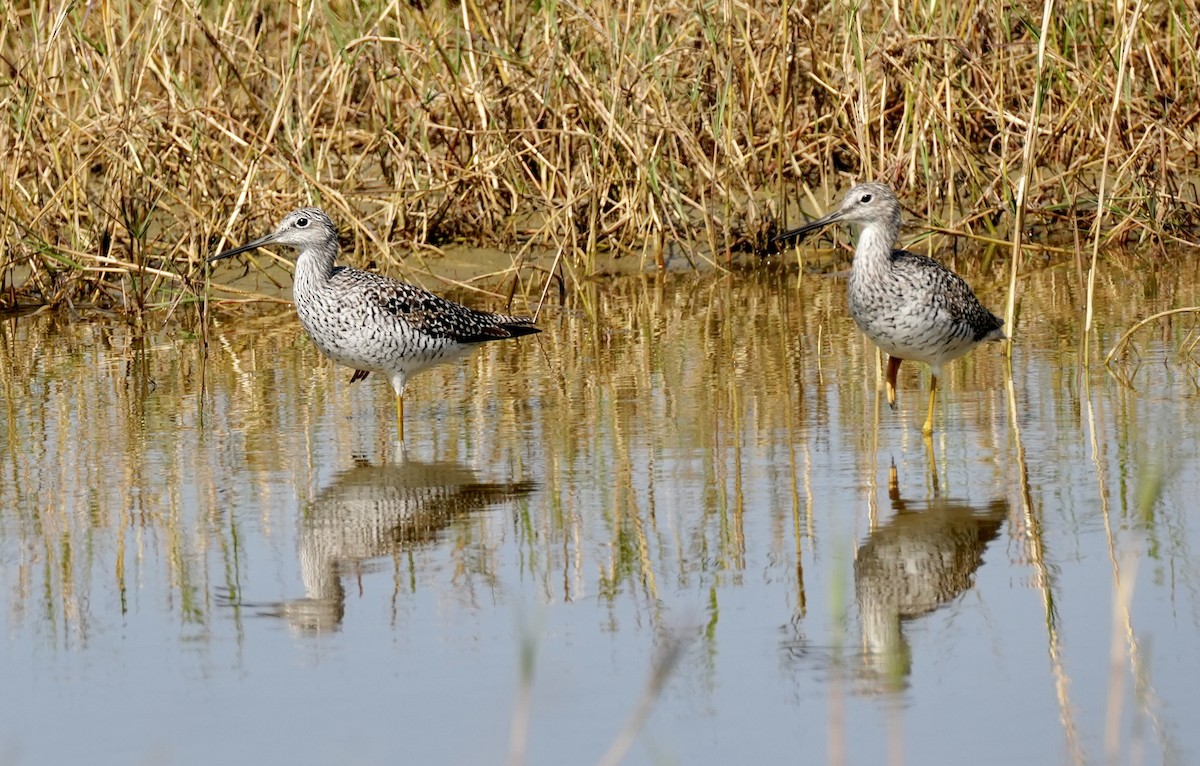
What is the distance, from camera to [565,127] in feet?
37.6

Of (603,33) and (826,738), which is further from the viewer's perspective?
(603,33)

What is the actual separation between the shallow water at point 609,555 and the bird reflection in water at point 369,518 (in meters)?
0.02

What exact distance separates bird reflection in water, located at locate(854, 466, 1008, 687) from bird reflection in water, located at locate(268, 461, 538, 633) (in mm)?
1505

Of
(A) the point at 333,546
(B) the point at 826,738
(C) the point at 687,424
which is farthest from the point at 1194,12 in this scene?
(B) the point at 826,738

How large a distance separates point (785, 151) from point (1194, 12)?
9.57ft

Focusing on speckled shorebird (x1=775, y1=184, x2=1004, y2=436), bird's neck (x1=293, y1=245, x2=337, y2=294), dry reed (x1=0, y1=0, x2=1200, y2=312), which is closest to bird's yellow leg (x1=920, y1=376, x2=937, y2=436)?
speckled shorebird (x1=775, y1=184, x2=1004, y2=436)

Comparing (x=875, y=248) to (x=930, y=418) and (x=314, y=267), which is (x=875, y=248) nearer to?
(x=930, y=418)

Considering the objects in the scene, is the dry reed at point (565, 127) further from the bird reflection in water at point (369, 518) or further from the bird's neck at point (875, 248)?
the bird reflection in water at point (369, 518)

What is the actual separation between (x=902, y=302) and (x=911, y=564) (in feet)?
7.28

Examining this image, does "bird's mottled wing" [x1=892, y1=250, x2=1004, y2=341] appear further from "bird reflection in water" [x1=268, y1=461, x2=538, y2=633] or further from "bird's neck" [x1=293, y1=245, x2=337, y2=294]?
"bird's neck" [x1=293, y1=245, x2=337, y2=294]

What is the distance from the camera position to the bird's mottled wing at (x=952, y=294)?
7891 millimetres

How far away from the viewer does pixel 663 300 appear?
11305 millimetres

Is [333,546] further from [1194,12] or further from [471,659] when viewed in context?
[1194,12]

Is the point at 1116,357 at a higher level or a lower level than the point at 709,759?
higher
